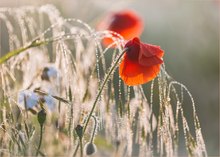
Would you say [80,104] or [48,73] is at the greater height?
[48,73]

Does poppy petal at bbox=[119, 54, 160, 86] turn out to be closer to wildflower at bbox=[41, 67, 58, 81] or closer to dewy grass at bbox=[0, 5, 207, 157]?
dewy grass at bbox=[0, 5, 207, 157]

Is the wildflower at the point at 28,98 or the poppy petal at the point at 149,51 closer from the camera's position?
the poppy petal at the point at 149,51

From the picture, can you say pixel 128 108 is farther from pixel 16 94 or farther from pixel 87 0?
pixel 87 0

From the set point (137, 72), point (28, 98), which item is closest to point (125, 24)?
point (28, 98)

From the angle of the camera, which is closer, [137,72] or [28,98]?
[137,72]

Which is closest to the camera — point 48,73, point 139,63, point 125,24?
point 139,63

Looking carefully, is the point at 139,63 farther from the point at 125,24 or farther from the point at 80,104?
the point at 125,24

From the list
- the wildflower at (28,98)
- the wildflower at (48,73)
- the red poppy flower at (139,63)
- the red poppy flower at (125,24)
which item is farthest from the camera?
the red poppy flower at (125,24)

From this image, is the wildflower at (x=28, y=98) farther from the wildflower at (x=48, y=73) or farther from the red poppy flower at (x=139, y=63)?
the red poppy flower at (x=139, y=63)

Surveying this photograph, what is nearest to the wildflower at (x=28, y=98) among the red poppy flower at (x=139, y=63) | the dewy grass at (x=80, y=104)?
the dewy grass at (x=80, y=104)
